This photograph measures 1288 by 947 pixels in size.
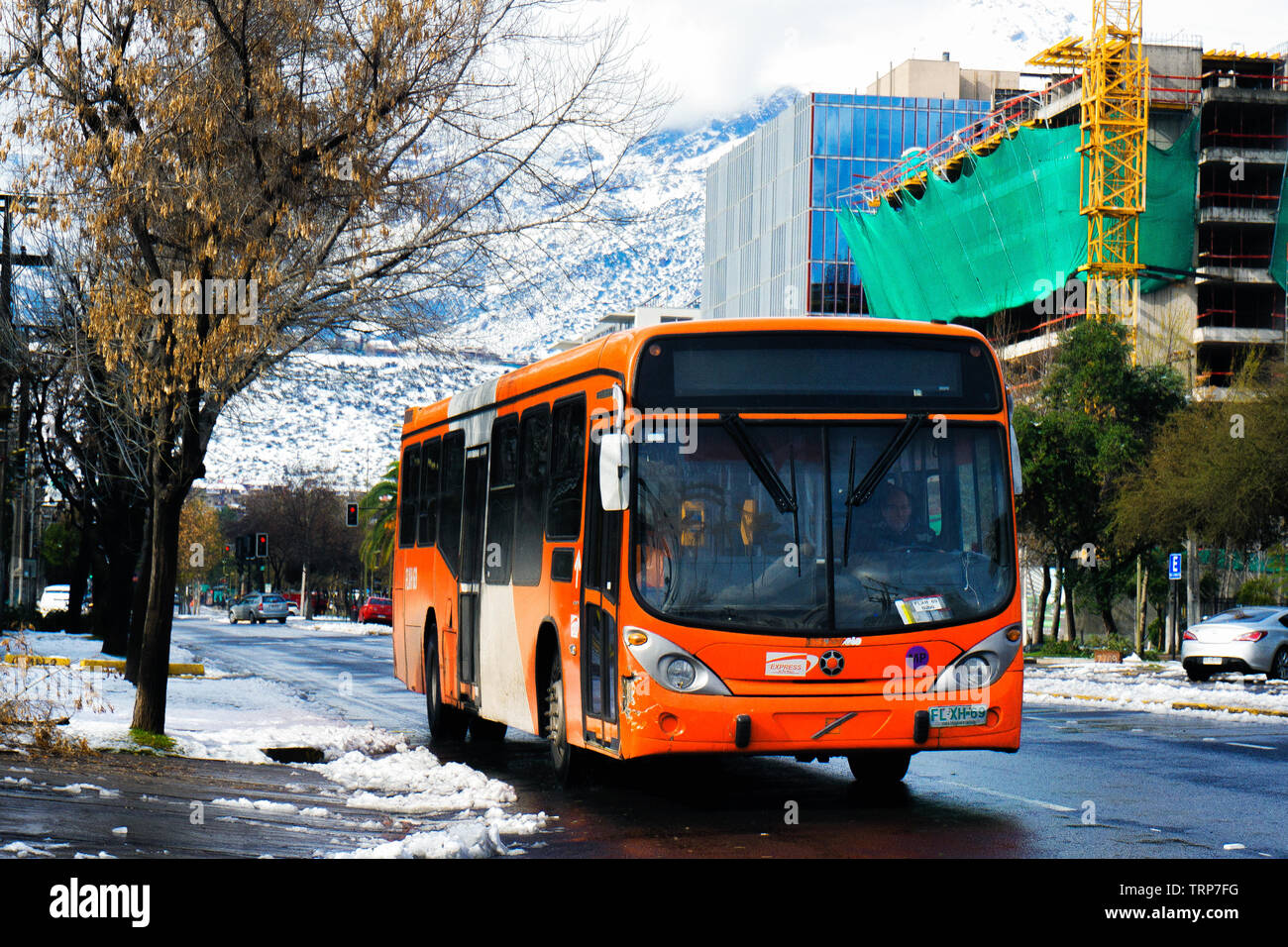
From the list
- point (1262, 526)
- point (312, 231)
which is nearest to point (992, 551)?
point (312, 231)

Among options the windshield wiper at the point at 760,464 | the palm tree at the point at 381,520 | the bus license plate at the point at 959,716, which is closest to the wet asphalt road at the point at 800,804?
the bus license plate at the point at 959,716

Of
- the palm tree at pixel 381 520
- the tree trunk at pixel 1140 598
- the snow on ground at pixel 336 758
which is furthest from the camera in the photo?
the palm tree at pixel 381 520

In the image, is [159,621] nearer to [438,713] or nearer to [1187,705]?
[438,713]

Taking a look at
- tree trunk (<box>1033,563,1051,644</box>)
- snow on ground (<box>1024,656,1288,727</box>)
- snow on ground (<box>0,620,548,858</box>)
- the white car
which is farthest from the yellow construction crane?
snow on ground (<box>0,620,548,858</box>)

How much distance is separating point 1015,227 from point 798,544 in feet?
220

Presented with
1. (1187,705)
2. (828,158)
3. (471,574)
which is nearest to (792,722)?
(471,574)

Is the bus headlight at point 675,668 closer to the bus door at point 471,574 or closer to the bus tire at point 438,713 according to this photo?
the bus door at point 471,574

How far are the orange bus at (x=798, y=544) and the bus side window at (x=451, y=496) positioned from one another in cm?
463

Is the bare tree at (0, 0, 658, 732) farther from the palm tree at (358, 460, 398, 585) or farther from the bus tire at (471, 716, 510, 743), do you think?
the palm tree at (358, 460, 398, 585)

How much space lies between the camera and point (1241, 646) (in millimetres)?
29516

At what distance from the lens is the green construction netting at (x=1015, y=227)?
7144 cm

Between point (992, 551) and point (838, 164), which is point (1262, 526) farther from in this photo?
point (838, 164)

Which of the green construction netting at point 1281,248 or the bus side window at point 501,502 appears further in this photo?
the green construction netting at point 1281,248

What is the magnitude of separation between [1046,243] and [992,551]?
211 ft
